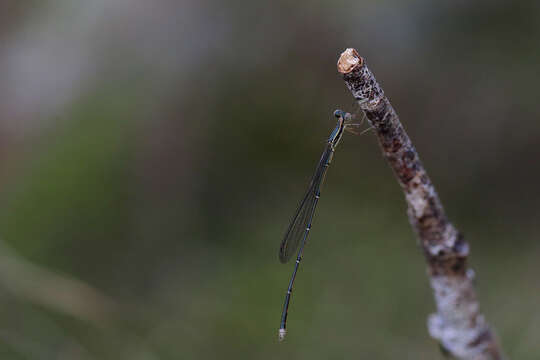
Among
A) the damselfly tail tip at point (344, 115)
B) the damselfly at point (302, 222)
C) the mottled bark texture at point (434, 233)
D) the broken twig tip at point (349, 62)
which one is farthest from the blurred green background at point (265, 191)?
the broken twig tip at point (349, 62)

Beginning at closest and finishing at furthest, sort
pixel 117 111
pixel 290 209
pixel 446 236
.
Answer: pixel 446 236, pixel 290 209, pixel 117 111

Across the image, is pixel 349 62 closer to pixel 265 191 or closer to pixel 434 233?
pixel 434 233

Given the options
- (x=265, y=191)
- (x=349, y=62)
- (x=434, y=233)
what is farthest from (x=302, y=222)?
(x=349, y=62)

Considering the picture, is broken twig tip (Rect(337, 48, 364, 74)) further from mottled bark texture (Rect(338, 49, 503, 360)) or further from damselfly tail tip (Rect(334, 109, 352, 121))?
damselfly tail tip (Rect(334, 109, 352, 121))

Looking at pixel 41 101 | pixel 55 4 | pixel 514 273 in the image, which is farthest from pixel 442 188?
pixel 55 4

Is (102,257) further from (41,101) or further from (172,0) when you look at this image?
(172,0)
